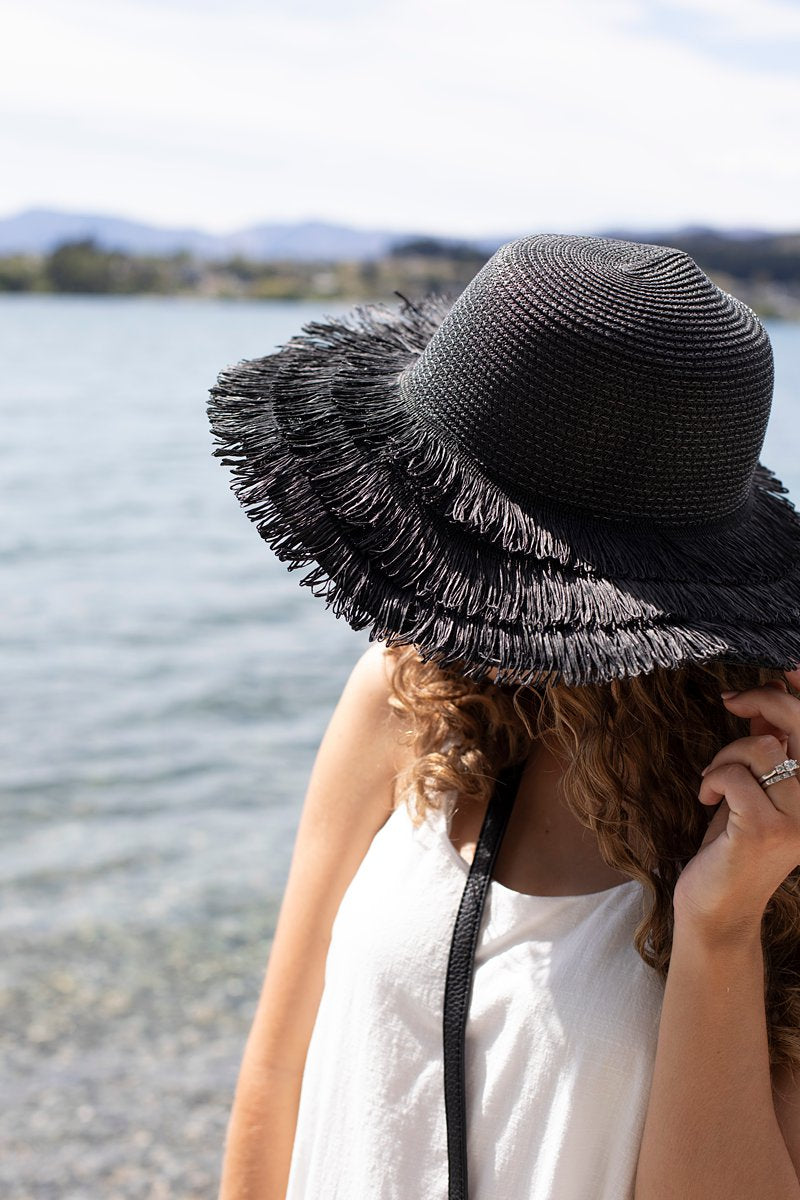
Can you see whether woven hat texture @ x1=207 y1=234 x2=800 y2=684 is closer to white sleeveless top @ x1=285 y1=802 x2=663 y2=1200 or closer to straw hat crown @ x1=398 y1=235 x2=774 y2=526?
straw hat crown @ x1=398 y1=235 x2=774 y2=526

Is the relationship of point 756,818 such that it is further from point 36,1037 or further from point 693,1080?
point 36,1037

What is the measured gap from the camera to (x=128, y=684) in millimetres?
7699

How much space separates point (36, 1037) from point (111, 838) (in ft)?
4.69

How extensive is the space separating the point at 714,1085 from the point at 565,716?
15.7 inches

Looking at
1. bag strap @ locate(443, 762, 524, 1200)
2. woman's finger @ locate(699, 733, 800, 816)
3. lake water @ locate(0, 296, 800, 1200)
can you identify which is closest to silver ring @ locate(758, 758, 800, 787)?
woman's finger @ locate(699, 733, 800, 816)

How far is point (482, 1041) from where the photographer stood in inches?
50.9

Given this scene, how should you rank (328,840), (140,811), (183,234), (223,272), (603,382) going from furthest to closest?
(183,234) < (223,272) < (140,811) < (328,840) < (603,382)

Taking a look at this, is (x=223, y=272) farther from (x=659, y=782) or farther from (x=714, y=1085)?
(x=714, y=1085)

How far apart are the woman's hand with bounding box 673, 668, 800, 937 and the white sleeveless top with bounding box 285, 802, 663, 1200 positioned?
0.14 metres

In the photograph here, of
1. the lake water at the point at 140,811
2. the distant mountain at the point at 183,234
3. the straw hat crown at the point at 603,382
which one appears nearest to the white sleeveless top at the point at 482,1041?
the straw hat crown at the point at 603,382

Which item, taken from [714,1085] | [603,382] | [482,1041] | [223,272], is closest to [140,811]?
[482,1041]

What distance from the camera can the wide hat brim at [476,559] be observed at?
1096mm

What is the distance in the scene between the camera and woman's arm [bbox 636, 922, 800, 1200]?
1163mm

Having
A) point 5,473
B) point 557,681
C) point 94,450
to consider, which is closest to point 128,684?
point 557,681
